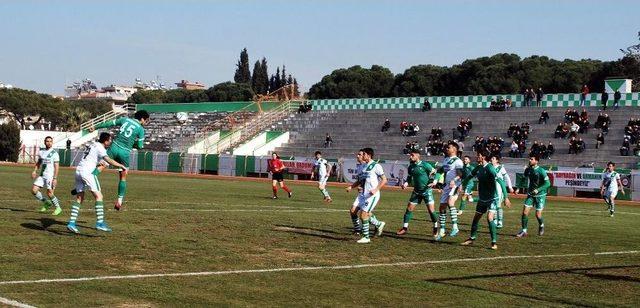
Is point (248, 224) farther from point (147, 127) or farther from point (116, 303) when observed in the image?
point (147, 127)

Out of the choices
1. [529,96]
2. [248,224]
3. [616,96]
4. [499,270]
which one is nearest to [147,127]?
[529,96]

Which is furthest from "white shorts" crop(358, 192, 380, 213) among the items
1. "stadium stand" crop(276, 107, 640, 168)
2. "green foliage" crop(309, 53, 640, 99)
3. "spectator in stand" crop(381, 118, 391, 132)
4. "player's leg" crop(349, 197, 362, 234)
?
"green foliage" crop(309, 53, 640, 99)

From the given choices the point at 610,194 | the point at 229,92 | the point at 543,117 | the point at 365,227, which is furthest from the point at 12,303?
the point at 229,92

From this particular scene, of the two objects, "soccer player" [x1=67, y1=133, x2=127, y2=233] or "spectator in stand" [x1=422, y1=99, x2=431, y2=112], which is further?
"spectator in stand" [x1=422, y1=99, x2=431, y2=112]

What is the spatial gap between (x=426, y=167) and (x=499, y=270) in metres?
5.40

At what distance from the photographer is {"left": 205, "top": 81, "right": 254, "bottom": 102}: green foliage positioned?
419ft

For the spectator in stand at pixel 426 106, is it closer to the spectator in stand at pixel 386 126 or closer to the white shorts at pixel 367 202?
the spectator in stand at pixel 386 126

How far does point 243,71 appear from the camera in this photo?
153 meters

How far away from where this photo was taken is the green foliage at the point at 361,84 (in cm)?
11150

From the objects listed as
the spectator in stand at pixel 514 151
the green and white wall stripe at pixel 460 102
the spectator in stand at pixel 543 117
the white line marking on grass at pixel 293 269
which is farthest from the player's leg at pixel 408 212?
the green and white wall stripe at pixel 460 102

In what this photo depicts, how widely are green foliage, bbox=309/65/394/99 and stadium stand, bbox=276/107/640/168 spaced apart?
36.1m

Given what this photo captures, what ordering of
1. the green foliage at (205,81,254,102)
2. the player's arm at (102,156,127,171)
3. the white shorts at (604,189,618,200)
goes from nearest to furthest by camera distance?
the player's arm at (102,156,127,171)
the white shorts at (604,189,618,200)
the green foliage at (205,81,254,102)

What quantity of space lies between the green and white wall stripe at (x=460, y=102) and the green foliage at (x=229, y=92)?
51.1m

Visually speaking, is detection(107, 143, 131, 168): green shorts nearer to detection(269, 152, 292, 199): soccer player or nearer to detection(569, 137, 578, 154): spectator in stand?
detection(269, 152, 292, 199): soccer player
